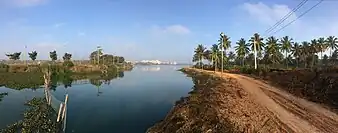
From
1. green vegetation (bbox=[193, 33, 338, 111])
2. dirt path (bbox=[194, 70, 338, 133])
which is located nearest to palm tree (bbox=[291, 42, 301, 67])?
green vegetation (bbox=[193, 33, 338, 111])

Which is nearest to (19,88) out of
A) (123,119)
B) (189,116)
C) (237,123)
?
(123,119)

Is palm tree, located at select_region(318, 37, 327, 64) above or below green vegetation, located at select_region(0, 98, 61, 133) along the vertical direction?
above

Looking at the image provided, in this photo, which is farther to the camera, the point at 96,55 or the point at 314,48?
the point at 96,55

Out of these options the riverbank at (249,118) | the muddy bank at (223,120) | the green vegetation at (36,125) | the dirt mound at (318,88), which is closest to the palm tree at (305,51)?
the dirt mound at (318,88)

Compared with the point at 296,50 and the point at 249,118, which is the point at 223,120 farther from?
the point at 296,50

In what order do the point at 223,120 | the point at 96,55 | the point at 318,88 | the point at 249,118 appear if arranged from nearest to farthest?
the point at 223,120
the point at 249,118
the point at 318,88
the point at 96,55

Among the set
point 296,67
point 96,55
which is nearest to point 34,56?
point 96,55

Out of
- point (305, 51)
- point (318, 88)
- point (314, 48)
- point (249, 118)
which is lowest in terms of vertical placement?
point (249, 118)

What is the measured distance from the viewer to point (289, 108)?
22.0m

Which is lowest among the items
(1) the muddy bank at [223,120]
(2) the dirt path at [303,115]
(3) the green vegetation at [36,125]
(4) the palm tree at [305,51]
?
(3) the green vegetation at [36,125]

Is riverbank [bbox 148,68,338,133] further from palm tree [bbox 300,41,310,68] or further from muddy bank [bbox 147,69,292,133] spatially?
palm tree [bbox 300,41,310,68]

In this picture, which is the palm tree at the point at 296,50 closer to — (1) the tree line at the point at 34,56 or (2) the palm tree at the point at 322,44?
(2) the palm tree at the point at 322,44

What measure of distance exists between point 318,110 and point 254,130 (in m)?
9.84

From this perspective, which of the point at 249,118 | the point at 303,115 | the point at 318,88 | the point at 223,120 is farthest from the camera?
the point at 318,88
